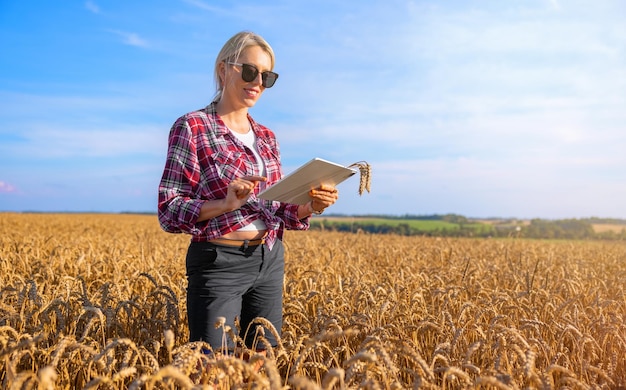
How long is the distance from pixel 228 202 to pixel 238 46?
38.2 inches

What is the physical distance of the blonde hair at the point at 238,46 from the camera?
10.3ft

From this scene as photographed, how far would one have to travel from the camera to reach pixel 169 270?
21.2 feet

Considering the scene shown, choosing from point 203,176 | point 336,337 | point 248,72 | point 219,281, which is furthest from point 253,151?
point 336,337

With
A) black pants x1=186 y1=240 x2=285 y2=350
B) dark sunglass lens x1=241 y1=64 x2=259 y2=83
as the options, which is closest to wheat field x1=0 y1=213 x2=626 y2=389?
black pants x1=186 y1=240 x2=285 y2=350

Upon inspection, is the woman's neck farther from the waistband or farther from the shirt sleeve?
the waistband

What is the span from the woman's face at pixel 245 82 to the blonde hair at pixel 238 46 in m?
0.03

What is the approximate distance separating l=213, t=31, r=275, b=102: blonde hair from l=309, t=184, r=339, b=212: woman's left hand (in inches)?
33.4

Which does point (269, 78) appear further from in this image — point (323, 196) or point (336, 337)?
point (336, 337)

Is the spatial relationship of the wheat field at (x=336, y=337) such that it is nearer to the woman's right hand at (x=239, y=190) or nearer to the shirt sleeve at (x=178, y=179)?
the shirt sleeve at (x=178, y=179)

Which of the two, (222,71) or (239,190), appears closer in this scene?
(239,190)

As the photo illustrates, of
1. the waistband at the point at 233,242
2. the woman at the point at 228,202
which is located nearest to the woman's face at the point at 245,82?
the woman at the point at 228,202

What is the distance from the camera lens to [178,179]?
9.82 ft

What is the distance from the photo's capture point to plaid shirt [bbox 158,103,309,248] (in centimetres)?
294

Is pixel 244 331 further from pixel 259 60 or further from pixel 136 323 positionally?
pixel 259 60
